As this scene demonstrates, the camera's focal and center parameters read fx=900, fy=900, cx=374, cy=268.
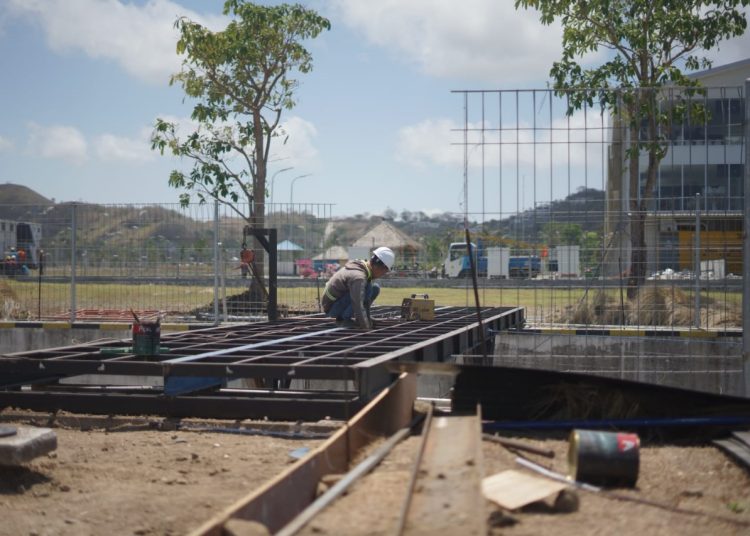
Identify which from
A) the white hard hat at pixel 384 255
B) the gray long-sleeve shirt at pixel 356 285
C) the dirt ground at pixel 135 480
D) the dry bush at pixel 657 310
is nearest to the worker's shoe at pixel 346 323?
the gray long-sleeve shirt at pixel 356 285

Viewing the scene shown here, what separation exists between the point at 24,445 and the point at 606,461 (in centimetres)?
367

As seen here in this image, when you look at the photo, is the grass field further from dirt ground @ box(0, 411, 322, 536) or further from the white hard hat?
dirt ground @ box(0, 411, 322, 536)

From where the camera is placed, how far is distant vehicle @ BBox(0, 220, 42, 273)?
17047 millimetres

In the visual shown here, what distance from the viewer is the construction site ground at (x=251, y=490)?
14.4ft

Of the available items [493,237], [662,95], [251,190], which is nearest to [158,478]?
[493,237]

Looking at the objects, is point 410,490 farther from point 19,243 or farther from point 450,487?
point 19,243

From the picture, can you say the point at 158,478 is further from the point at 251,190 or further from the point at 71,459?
the point at 251,190

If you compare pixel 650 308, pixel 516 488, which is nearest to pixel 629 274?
pixel 650 308

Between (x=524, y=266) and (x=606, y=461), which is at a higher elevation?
(x=524, y=266)

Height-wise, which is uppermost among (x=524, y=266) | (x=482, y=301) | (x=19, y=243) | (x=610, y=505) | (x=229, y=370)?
(x=19, y=243)

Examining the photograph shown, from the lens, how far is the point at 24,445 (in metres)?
5.86

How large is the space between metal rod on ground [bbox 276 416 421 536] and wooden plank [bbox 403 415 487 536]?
0.89ft

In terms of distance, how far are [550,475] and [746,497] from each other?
1.07 metres

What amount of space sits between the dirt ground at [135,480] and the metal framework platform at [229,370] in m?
0.44
